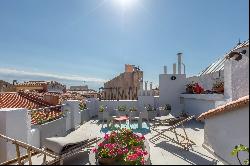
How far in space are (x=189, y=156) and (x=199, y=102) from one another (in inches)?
336

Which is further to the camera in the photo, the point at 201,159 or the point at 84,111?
the point at 84,111

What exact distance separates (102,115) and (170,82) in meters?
6.27

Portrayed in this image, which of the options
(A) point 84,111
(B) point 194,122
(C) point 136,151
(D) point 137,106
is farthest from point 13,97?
(C) point 136,151

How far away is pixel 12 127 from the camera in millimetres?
8695

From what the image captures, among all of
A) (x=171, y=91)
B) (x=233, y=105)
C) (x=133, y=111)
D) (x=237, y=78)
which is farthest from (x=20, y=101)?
(x=233, y=105)

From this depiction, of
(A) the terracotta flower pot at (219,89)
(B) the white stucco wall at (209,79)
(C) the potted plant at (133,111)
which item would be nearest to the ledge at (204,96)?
(A) the terracotta flower pot at (219,89)

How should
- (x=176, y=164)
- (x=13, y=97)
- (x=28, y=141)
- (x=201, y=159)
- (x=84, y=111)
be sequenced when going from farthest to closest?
(x=13, y=97) < (x=84, y=111) < (x=28, y=141) < (x=201, y=159) < (x=176, y=164)

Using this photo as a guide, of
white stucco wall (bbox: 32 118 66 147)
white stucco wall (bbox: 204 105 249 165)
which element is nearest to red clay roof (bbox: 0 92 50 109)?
white stucco wall (bbox: 32 118 66 147)

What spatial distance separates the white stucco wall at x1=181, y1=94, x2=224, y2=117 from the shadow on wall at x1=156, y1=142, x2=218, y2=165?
4709mm

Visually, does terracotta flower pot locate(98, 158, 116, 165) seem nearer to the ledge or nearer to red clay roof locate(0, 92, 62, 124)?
the ledge

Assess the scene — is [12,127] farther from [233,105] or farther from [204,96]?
Answer: [204,96]

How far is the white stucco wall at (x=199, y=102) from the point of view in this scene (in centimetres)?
1471

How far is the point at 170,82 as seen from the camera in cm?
2094

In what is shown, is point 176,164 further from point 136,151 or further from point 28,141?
point 28,141
